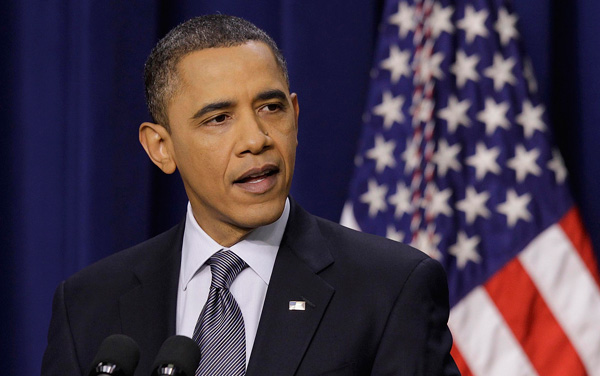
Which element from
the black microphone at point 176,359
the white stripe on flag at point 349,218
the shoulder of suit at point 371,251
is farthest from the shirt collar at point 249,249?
the white stripe on flag at point 349,218

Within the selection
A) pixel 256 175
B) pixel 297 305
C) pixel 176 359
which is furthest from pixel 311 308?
pixel 176 359

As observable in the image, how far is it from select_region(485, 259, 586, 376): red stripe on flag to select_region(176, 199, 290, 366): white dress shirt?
971mm

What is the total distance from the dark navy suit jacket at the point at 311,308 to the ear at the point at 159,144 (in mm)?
145

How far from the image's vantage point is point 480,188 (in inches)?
102

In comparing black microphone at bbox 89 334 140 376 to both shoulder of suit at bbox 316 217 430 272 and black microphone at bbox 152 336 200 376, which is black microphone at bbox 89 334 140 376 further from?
shoulder of suit at bbox 316 217 430 272

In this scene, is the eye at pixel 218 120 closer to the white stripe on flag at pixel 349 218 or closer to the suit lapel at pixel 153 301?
the suit lapel at pixel 153 301

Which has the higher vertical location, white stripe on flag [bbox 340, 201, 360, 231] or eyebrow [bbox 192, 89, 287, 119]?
eyebrow [bbox 192, 89, 287, 119]

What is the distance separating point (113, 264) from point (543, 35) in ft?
5.20

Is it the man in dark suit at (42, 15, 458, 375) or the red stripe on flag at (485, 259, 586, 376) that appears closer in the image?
the man in dark suit at (42, 15, 458, 375)

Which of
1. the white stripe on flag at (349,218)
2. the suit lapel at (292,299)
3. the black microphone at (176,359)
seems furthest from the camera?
the white stripe on flag at (349,218)

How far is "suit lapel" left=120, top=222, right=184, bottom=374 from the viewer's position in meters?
1.68

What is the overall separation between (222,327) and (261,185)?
271 millimetres

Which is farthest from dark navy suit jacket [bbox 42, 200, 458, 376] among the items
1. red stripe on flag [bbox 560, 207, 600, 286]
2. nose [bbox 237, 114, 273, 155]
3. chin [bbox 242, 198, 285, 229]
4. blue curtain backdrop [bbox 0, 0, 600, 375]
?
blue curtain backdrop [bbox 0, 0, 600, 375]

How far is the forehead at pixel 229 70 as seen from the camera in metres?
1.65
